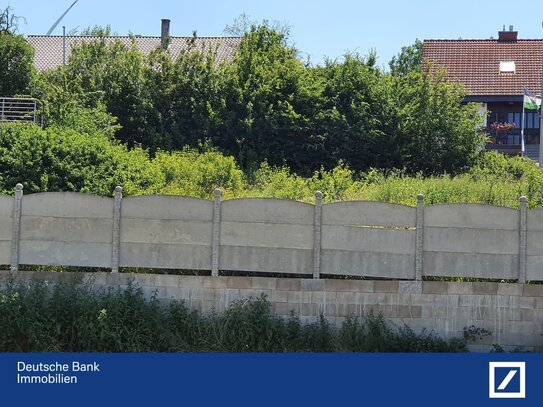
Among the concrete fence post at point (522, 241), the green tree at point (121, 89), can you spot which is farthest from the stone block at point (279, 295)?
the green tree at point (121, 89)

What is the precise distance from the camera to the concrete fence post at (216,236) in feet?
69.9

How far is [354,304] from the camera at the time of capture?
21.1 m

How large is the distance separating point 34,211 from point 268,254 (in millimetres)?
4820

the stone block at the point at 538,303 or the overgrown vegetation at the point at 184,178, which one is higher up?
the overgrown vegetation at the point at 184,178

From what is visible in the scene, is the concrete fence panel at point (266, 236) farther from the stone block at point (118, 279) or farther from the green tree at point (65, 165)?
the green tree at point (65, 165)

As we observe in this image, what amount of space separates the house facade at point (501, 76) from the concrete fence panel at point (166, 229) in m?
30.9

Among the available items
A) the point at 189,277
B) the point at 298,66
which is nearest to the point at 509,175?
the point at 298,66

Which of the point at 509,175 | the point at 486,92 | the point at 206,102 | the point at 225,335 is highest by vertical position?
the point at 486,92

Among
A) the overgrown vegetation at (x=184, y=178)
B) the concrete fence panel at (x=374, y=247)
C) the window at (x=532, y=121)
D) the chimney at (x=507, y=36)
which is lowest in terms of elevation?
the concrete fence panel at (x=374, y=247)

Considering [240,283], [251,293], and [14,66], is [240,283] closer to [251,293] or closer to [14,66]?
[251,293]

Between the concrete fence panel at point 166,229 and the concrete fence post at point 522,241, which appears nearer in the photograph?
the concrete fence post at point 522,241

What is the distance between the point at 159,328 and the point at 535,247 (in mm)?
7660

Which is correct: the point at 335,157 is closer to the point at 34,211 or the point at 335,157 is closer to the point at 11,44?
the point at 11,44

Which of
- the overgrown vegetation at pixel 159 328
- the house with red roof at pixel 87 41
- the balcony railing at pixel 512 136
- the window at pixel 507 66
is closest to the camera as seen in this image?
the overgrown vegetation at pixel 159 328
